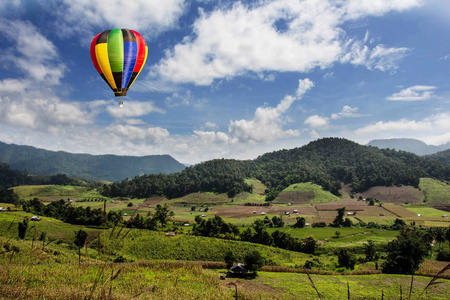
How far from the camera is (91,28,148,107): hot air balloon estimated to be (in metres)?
29.2

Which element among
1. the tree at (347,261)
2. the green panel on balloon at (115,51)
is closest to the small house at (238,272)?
the tree at (347,261)

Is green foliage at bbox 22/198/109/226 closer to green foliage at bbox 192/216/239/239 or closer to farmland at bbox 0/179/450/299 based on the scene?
farmland at bbox 0/179/450/299

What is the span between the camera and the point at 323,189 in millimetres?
190500

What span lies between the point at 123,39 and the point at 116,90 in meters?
6.14

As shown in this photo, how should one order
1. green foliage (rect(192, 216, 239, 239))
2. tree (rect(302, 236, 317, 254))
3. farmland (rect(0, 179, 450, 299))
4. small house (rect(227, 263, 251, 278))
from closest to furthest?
farmland (rect(0, 179, 450, 299)), small house (rect(227, 263, 251, 278)), tree (rect(302, 236, 317, 254)), green foliage (rect(192, 216, 239, 239))

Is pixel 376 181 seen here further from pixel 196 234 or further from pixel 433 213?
pixel 196 234

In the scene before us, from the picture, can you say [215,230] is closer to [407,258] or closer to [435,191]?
[407,258]

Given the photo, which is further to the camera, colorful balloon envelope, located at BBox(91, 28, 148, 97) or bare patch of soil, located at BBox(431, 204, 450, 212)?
bare patch of soil, located at BBox(431, 204, 450, 212)

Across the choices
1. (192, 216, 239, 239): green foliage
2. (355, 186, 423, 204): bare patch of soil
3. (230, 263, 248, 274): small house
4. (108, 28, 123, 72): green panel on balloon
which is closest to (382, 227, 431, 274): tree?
(230, 263, 248, 274): small house

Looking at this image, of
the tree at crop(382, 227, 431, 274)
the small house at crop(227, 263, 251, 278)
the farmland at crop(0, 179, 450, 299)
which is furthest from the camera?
the tree at crop(382, 227, 431, 274)

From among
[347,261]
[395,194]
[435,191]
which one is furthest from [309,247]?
[435,191]

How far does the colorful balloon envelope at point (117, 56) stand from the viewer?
1149 inches

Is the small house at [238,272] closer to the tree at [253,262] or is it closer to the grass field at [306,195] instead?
the tree at [253,262]

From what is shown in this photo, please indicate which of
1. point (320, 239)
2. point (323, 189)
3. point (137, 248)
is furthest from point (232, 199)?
point (137, 248)
